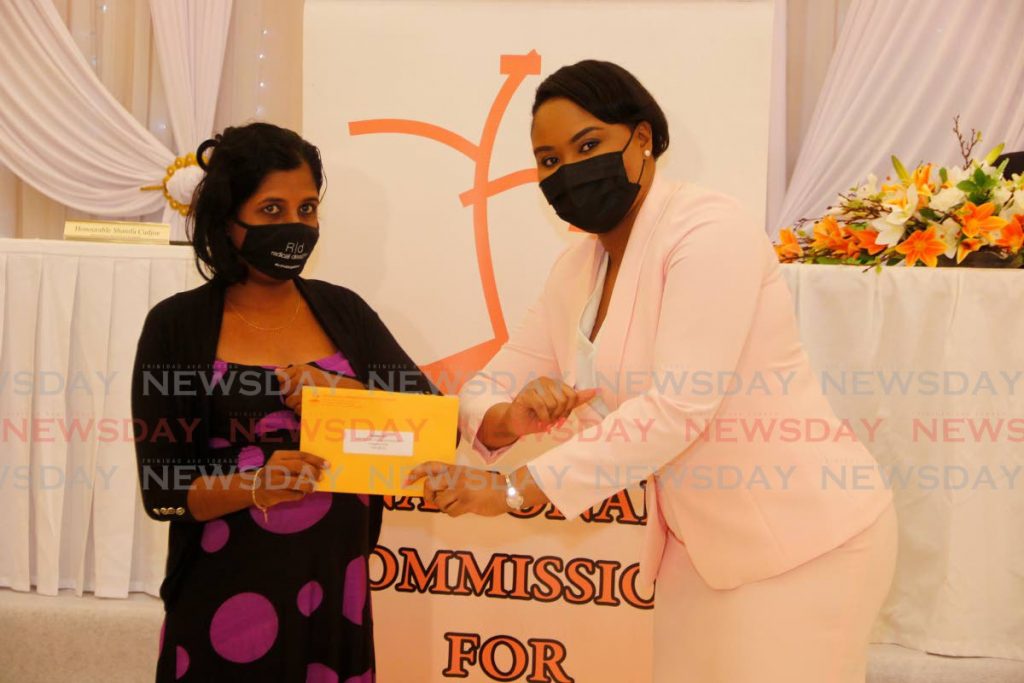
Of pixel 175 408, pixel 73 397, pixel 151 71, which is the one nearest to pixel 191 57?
pixel 151 71

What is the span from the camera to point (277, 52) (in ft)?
15.6

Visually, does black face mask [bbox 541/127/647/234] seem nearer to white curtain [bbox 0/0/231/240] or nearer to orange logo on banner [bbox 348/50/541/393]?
orange logo on banner [bbox 348/50/541/393]

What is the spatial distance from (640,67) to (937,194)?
1.03m

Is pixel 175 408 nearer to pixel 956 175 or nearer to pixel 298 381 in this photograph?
pixel 298 381

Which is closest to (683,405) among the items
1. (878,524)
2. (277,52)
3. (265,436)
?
(878,524)

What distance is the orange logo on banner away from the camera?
294 centimetres

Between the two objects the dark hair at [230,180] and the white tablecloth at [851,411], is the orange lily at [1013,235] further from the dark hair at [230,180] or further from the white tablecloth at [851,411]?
the dark hair at [230,180]

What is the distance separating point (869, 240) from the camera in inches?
111

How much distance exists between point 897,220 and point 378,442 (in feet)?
6.02

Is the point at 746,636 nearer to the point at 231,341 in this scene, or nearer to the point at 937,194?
the point at 231,341

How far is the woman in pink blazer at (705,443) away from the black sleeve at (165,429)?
54 centimetres

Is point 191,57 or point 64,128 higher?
point 191,57

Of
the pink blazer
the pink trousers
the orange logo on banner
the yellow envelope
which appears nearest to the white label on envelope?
the yellow envelope

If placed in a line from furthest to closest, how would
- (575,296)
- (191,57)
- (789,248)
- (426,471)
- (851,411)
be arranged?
(191,57)
(789,248)
(851,411)
(575,296)
(426,471)
